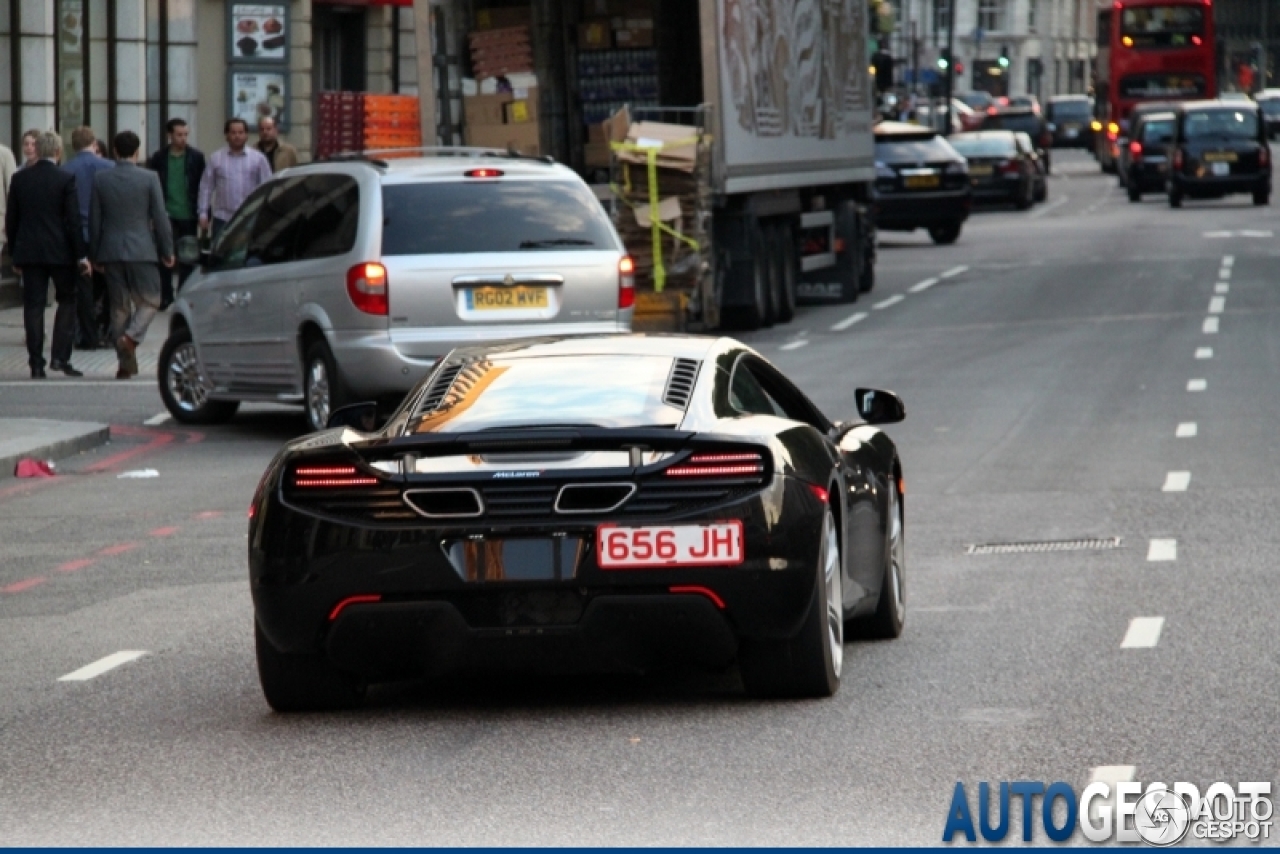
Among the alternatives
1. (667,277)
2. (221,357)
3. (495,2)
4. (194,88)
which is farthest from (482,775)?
(194,88)

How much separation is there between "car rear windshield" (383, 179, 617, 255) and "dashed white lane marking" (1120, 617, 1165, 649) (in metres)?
7.11

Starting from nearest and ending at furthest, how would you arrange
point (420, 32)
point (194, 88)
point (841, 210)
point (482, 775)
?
point (482, 775), point (420, 32), point (841, 210), point (194, 88)

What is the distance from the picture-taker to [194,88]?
3369cm

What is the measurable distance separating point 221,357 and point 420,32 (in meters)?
6.70

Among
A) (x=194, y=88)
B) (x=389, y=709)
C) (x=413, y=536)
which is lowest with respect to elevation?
(x=389, y=709)

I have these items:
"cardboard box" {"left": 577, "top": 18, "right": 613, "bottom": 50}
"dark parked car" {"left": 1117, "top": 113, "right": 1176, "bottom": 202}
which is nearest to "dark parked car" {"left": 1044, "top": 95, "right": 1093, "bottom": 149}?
"dark parked car" {"left": 1117, "top": 113, "right": 1176, "bottom": 202}

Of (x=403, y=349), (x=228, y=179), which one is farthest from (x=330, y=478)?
(x=228, y=179)

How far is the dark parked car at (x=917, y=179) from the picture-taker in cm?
4041

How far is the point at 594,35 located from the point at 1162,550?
14.7m

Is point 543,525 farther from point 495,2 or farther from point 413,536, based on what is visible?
point 495,2

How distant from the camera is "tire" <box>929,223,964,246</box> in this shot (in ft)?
139

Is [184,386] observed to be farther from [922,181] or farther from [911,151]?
[922,181]

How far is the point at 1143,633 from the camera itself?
941 cm

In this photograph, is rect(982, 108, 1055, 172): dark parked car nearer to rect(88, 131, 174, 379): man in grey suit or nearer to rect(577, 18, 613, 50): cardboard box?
rect(577, 18, 613, 50): cardboard box
